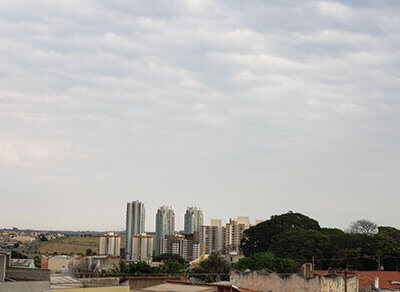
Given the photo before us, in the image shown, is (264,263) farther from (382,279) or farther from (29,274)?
(29,274)

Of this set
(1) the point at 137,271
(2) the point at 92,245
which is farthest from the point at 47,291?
(2) the point at 92,245

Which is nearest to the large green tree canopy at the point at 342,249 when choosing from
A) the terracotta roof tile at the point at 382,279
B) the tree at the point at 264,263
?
the tree at the point at 264,263

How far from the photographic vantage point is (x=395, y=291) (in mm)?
39125

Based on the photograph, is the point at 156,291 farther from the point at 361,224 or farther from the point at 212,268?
the point at 361,224

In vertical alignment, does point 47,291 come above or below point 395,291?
above

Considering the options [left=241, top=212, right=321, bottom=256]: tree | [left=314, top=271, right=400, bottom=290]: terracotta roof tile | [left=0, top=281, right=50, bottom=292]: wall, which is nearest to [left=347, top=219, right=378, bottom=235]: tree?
[left=241, top=212, right=321, bottom=256]: tree

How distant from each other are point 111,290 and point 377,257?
54184 millimetres

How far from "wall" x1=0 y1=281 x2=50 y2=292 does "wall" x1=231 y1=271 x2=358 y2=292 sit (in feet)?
64.9

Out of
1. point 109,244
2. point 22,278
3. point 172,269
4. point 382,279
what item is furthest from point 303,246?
point 109,244

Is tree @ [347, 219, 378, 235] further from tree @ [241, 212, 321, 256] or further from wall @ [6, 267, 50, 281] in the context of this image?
wall @ [6, 267, 50, 281]

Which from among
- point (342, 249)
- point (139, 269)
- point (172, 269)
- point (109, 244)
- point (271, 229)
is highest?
point (271, 229)

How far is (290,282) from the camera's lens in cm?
3475

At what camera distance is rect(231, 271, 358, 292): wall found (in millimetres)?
33625

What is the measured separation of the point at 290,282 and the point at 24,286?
21093mm
